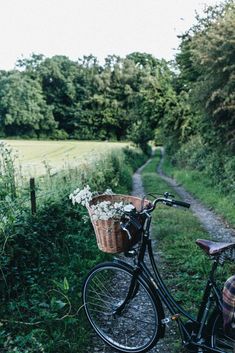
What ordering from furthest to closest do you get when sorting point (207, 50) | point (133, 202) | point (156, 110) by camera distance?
point (156, 110)
point (207, 50)
point (133, 202)

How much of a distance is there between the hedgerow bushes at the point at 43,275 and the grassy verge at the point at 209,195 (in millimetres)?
4349

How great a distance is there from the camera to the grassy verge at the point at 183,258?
470cm

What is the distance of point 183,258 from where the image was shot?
19.7 feet

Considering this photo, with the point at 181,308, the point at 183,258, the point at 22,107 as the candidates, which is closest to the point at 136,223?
the point at 181,308

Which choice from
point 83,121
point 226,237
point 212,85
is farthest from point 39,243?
point 83,121

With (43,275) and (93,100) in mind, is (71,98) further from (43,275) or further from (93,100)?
(43,275)

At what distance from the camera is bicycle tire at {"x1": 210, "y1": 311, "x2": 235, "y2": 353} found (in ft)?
9.58

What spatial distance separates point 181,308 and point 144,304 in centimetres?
45

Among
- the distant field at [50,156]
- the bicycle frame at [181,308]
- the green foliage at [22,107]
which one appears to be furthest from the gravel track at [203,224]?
the green foliage at [22,107]

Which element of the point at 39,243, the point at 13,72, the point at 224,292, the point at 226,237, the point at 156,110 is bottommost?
the point at 226,237

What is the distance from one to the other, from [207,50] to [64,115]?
55843 mm

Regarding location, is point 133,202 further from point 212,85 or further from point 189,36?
point 189,36

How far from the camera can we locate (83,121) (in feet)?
208

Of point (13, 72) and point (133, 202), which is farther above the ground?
point (13, 72)
